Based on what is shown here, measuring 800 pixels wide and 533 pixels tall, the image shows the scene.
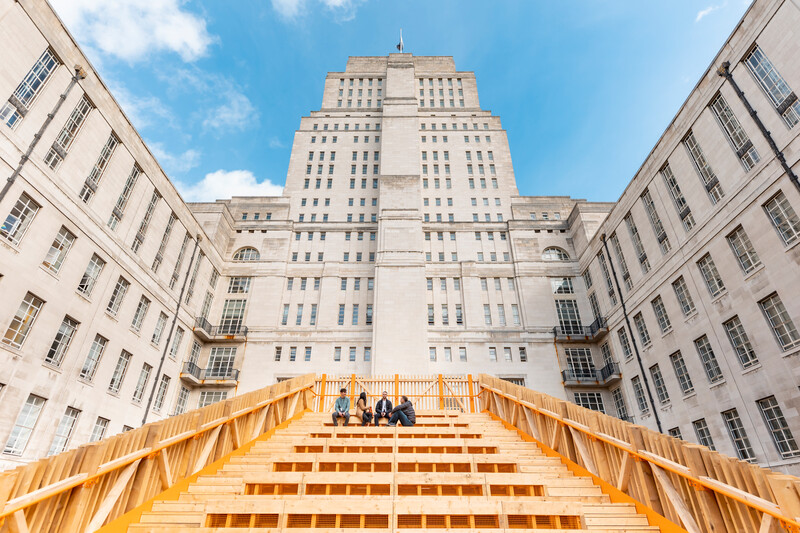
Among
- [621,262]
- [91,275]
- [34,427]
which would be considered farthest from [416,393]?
[621,262]

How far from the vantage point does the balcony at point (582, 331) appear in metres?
34.2

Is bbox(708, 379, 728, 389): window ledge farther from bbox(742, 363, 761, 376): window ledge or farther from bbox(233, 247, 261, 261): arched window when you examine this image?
bbox(233, 247, 261, 261): arched window

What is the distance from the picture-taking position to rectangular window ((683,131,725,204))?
22125 mm

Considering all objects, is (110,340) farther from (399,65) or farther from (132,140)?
(399,65)

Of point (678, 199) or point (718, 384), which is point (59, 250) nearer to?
point (718, 384)

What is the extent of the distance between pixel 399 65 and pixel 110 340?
178 ft

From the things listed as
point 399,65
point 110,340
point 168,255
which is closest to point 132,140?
point 168,255

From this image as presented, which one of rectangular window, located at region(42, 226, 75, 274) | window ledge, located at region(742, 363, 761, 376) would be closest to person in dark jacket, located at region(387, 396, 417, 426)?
window ledge, located at region(742, 363, 761, 376)

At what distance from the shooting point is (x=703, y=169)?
23.2 metres

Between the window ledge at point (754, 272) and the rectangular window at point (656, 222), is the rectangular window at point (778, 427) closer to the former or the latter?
the window ledge at point (754, 272)

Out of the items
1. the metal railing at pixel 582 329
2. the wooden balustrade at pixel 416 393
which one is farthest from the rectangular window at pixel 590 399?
the wooden balustrade at pixel 416 393

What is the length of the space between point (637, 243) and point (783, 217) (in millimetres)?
11154

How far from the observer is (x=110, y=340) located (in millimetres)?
23984

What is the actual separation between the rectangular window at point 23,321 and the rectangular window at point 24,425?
9.50 ft
